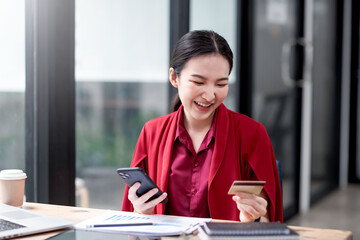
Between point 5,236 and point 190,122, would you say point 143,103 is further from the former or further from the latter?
point 5,236

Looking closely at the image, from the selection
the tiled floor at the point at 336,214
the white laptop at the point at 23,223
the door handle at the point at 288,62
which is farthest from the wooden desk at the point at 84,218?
the door handle at the point at 288,62

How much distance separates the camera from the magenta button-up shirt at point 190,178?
155 cm

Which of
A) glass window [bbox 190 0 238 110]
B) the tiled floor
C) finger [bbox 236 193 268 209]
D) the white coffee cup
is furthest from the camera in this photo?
the tiled floor

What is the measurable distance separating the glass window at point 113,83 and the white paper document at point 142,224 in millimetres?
868

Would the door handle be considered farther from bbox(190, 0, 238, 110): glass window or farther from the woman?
the woman

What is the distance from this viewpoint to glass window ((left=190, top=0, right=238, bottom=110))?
2830mm

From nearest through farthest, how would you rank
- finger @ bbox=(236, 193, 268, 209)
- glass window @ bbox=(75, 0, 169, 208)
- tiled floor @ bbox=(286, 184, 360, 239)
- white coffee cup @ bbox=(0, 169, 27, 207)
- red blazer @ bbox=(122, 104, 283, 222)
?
finger @ bbox=(236, 193, 268, 209) < white coffee cup @ bbox=(0, 169, 27, 207) < red blazer @ bbox=(122, 104, 283, 222) < glass window @ bbox=(75, 0, 169, 208) < tiled floor @ bbox=(286, 184, 360, 239)

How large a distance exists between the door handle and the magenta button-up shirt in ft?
7.91

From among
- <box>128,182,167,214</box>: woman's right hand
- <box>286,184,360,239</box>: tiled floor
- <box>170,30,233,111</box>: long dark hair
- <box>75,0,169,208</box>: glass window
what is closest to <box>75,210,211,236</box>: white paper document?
<box>128,182,167,214</box>: woman's right hand

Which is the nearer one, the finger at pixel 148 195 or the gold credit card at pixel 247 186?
the gold credit card at pixel 247 186

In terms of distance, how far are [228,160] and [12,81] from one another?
33.9 inches

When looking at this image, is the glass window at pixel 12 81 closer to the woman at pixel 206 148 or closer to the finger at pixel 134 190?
the woman at pixel 206 148

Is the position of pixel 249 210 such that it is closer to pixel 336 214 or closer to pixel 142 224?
pixel 142 224

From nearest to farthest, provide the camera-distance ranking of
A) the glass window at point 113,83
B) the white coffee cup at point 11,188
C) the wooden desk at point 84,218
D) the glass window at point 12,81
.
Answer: the wooden desk at point 84,218 → the white coffee cup at point 11,188 → the glass window at point 12,81 → the glass window at point 113,83
